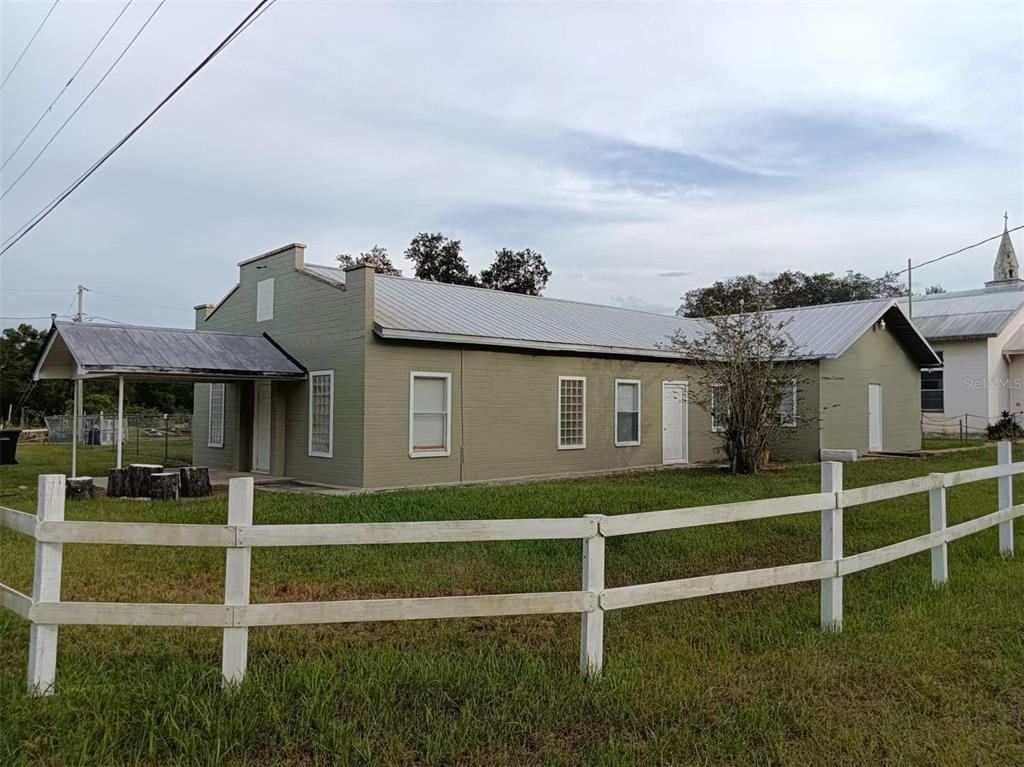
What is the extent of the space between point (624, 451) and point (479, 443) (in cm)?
472

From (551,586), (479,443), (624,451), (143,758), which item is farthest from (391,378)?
(143,758)

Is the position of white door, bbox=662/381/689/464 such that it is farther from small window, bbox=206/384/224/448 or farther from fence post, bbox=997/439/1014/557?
fence post, bbox=997/439/1014/557

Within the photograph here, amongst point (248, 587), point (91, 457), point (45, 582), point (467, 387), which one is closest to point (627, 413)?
point (467, 387)

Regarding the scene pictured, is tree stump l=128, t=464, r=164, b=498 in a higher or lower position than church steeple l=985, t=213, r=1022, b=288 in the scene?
lower

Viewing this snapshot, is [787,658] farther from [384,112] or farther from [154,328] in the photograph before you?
[154,328]

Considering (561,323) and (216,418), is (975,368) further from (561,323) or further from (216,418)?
(216,418)

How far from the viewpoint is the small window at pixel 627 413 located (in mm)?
19266

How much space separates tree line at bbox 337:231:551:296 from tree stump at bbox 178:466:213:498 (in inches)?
1073

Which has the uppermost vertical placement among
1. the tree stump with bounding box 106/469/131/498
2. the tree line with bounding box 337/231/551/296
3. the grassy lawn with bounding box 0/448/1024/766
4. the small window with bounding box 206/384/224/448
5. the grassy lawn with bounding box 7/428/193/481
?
the tree line with bounding box 337/231/551/296

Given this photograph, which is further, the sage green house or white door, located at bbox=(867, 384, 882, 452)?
white door, located at bbox=(867, 384, 882, 452)

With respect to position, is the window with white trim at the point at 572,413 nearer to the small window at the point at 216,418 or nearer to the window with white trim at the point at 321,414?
the window with white trim at the point at 321,414

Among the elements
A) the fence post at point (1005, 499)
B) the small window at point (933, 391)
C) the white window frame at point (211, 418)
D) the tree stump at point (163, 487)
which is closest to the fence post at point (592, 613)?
the fence post at point (1005, 499)

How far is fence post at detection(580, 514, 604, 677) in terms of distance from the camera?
4258 mm

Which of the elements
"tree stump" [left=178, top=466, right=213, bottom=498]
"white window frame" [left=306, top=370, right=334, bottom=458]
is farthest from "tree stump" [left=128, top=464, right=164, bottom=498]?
"white window frame" [left=306, top=370, right=334, bottom=458]
